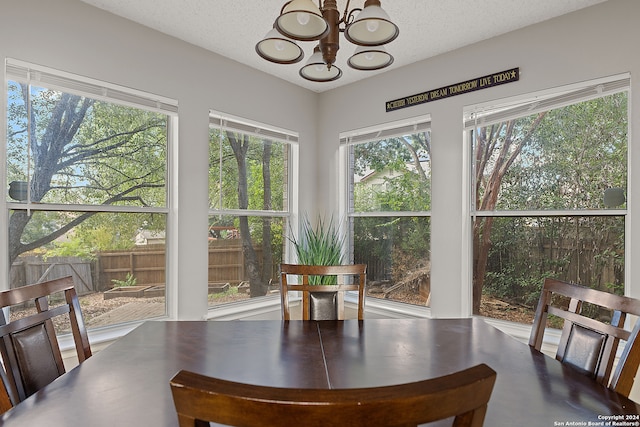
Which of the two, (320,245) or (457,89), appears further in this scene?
(320,245)

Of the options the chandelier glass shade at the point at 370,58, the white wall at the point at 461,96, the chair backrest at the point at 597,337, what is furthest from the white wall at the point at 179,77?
the chair backrest at the point at 597,337

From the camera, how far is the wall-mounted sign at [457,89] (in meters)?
2.71

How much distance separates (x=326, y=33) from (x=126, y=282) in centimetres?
223

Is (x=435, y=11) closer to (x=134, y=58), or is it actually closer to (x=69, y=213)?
(x=134, y=58)

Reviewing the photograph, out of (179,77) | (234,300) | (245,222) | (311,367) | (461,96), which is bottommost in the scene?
(234,300)

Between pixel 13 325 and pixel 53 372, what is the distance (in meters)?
0.24

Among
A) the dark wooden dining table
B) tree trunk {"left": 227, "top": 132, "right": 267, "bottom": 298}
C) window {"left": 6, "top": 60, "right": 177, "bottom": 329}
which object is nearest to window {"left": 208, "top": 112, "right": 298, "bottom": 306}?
tree trunk {"left": 227, "top": 132, "right": 267, "bottom": 298}

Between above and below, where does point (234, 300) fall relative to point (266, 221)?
below

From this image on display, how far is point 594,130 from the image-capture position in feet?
7.98

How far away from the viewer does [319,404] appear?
0.51 metres

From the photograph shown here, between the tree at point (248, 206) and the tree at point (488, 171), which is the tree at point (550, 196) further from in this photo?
the tree at point (248, 206)

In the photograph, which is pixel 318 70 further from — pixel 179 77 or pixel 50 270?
pixel 50 270

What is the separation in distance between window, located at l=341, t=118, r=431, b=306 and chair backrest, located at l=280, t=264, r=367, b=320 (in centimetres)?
140

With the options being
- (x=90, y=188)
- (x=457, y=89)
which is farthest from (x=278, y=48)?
(x=457, y=89)
